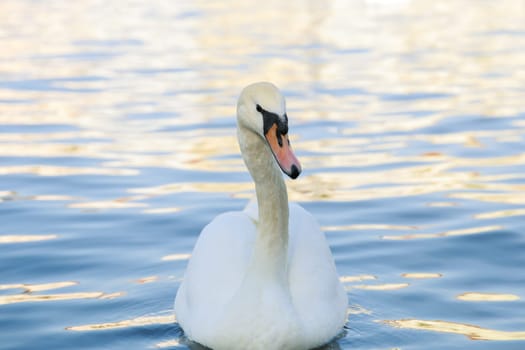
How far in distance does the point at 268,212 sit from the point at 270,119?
0.71 meters

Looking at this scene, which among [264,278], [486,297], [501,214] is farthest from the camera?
[501,214]

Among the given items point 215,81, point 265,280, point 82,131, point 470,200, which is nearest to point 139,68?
point 215,81

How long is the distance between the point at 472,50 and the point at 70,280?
13148mm

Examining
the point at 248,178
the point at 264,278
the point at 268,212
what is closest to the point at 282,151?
the point at 268,212

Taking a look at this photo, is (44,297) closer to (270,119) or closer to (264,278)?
(264,278)

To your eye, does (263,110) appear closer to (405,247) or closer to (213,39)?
(405,247)

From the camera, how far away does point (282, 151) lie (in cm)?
589

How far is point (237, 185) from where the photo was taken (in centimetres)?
1089

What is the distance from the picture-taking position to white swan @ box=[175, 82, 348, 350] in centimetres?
630

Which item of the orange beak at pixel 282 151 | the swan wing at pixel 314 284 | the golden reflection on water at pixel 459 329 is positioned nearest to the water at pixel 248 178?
the golden reflection on water at pixel 459 329

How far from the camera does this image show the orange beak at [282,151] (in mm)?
5766

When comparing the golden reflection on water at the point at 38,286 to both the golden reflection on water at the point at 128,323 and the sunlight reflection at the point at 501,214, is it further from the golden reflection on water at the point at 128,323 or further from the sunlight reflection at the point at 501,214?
the sunlight reflection at the point at 501,214

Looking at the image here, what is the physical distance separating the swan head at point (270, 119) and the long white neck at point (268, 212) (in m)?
0.15

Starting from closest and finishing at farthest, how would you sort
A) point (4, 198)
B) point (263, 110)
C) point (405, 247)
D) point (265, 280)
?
point (263, 110), point (265, 280), point (405, 247), point (4, 198)
